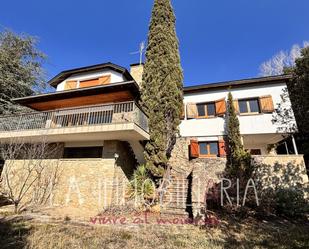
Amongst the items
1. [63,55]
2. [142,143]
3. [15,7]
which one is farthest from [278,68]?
[15,7]

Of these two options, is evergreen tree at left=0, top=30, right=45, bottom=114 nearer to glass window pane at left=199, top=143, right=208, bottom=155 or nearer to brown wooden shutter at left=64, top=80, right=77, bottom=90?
brown wooden shutter at left=64, top=80, right=77, bottom=90

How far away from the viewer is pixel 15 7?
12305 mm

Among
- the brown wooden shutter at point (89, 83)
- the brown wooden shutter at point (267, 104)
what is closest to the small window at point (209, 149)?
the brown wooden shutter at point (267, 104)

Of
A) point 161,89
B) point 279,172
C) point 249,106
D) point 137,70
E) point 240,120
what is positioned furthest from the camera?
point 137,70

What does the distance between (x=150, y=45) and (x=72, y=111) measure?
21.5 ft

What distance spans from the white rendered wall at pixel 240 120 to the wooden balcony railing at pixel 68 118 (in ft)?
15.9

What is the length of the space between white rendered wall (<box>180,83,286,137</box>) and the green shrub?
466cm

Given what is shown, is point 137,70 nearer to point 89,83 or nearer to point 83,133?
point 89,83

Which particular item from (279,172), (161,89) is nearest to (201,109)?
(161,89)

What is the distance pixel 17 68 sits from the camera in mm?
16344

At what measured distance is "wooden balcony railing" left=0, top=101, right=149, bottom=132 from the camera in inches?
415

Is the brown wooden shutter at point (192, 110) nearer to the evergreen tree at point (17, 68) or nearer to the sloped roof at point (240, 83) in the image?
the sloped roof at point (240, 83)

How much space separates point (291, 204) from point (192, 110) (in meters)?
8.18

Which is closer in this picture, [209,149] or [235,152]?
[235,152]
